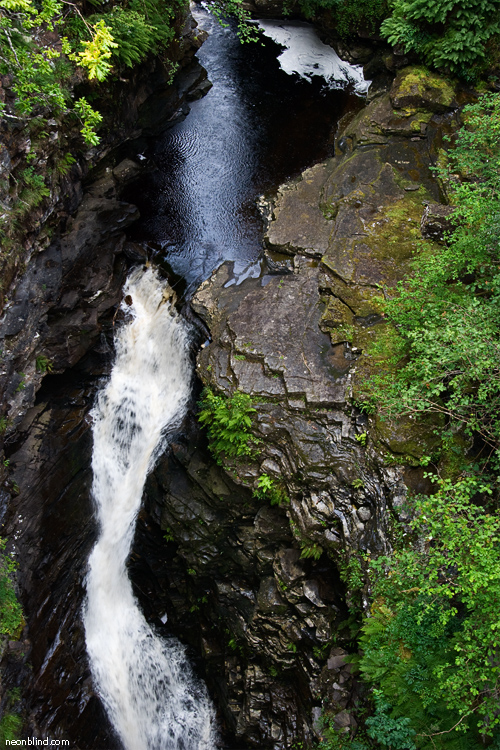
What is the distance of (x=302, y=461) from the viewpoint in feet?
30.7

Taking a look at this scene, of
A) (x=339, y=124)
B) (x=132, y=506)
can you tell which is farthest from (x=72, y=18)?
(x=132, y=506)

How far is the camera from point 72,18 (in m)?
10.4

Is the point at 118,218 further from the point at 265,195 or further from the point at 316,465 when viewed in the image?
the point at 316,465

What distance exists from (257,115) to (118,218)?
23.4 ft

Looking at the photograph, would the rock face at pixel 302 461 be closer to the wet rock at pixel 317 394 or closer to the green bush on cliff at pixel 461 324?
the wet rock at pixel 317 394

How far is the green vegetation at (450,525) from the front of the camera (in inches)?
229

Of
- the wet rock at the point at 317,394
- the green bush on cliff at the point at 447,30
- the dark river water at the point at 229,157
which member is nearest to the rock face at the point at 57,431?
the dark river water at the point at 229,157

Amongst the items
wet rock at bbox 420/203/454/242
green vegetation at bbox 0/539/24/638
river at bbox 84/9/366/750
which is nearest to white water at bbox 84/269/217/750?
river at bbox 84/9/366/750

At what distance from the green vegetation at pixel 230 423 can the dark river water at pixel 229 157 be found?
12.3 feet

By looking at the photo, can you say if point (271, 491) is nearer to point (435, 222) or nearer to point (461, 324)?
point (461, 324)

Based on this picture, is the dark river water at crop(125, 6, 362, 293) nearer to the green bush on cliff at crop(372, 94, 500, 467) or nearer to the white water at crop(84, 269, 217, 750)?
the white water at crop(84, 269, 217, 750)

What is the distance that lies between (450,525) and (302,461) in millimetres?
3714

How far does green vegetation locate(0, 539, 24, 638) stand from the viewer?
9.19m

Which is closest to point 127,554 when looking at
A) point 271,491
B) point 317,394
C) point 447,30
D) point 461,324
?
point 271,491
